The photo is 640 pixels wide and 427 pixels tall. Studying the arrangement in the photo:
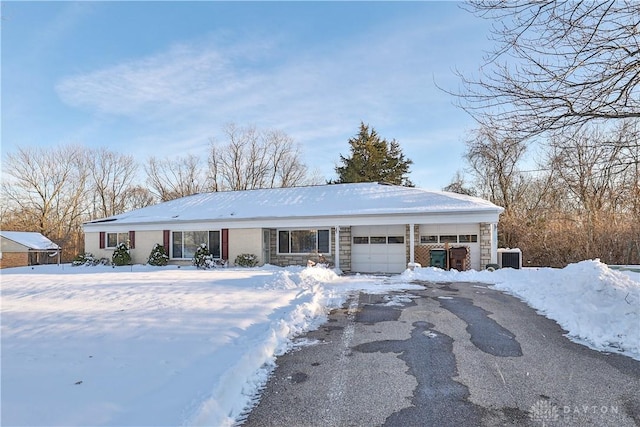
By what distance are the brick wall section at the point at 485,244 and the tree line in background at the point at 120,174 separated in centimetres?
1770

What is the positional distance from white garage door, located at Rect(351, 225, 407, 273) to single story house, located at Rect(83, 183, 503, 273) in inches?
1.8

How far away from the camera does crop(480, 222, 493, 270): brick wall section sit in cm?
1562

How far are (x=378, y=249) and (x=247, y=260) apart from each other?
6.33m

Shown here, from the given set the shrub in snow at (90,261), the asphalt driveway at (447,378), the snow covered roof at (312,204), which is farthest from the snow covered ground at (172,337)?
the shrub in snow at (90,261)

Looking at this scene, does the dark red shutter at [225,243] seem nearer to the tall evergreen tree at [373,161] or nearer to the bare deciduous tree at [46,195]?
the tall evergreen tree at [373,161]

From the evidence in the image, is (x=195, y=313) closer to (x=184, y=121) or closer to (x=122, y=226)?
(x=122, y=226)

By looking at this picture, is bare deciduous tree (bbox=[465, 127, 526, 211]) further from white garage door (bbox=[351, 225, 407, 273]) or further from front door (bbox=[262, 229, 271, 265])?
front door (bbox=[262, 229, 271, 265])

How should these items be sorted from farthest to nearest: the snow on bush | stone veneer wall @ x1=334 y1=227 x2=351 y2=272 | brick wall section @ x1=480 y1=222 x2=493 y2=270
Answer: the snow on bush < stone veneer wall @ x1=334 y1=227 x2=351 y2=272 < brick wall section @ x1=480 y1=222 x2=493 y2=270

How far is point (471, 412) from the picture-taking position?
3373mm

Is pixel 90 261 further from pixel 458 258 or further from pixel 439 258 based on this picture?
pixel 458 258

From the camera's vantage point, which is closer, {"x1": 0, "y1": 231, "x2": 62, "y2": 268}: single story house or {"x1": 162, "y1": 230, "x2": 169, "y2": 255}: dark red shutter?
{"x1": 162, "y1": 230, "x2": 169, "y2": 255}: dark red shutter

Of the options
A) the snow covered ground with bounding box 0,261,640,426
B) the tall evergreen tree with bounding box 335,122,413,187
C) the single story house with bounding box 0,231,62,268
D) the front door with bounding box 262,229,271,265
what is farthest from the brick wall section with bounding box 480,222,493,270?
the single story house with bounding box 0,231,62,268

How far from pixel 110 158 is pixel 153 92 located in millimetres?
26416

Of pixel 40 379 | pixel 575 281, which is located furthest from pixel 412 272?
pixel 40 379
